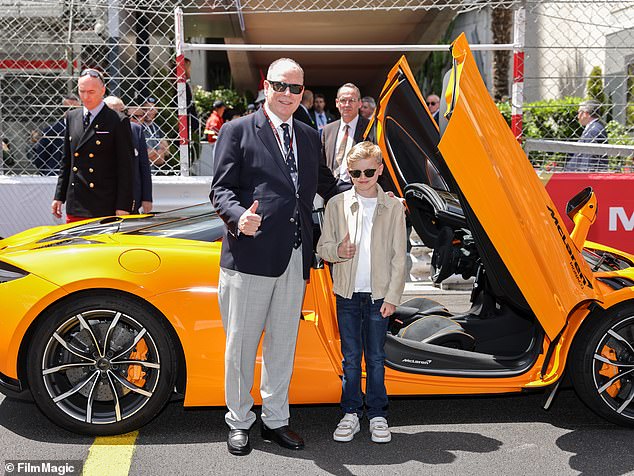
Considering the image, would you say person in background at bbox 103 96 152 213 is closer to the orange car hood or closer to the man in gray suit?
the man in gray suit

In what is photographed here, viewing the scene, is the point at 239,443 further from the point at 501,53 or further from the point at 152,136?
the point at 501,53

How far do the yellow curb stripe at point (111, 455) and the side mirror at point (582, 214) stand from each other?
2.41m

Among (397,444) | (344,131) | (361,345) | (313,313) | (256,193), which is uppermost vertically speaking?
→ (344,131)

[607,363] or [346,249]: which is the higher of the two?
[346,249]

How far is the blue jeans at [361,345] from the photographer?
3789 millimetres

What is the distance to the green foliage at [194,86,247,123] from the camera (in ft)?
50.7

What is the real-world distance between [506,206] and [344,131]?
11.6 feet

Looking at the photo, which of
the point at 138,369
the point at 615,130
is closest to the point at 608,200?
the point at 615,130

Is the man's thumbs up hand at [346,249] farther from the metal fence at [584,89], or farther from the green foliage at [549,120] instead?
the green foliage at [549,120]

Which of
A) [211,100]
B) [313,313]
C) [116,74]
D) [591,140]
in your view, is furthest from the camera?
[211,100]

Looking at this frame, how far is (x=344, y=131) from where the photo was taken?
22.8 feet

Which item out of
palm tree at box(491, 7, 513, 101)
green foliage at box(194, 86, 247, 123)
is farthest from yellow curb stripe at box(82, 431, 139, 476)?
palm tree at box(491, 7, 513, 101)

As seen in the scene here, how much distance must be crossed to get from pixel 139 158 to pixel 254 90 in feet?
63.1

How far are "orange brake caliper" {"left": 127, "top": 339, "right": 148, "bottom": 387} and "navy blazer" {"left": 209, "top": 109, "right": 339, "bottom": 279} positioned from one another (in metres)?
0.60
